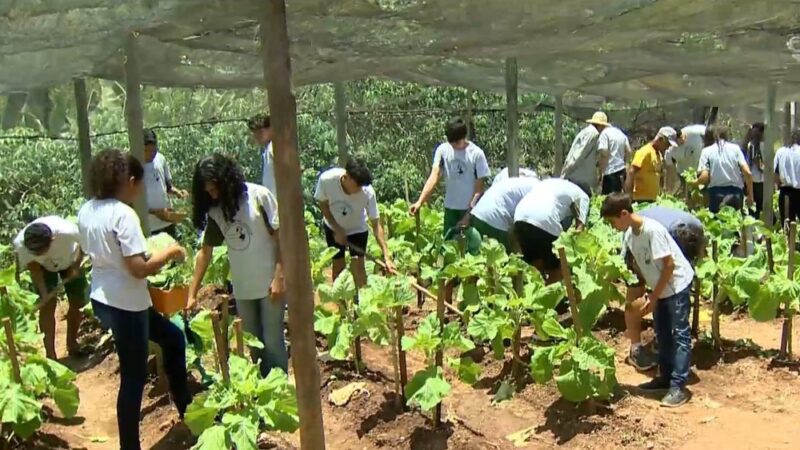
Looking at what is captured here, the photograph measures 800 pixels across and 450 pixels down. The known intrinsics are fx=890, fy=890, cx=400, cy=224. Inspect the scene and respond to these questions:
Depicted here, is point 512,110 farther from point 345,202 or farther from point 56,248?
point 56,248

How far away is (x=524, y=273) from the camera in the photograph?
619cm

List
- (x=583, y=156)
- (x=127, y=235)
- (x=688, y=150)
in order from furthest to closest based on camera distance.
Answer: (x=688, y=150), (x=583, y=156), (x=127, y=235)

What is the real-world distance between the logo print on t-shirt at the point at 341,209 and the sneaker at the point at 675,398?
8.58 ft

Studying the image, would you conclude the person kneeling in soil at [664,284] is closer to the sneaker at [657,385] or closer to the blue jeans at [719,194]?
the sneaker at [657,385]

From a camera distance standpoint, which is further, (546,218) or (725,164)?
(725,164)

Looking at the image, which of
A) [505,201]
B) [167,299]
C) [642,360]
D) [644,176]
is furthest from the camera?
[644,176]

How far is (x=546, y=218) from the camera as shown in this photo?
636cm

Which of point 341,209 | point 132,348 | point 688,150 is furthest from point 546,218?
point 688,150

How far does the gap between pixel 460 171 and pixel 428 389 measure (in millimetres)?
3325

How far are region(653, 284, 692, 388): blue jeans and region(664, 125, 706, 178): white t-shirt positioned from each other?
7.83m

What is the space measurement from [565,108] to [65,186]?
7.83 metres

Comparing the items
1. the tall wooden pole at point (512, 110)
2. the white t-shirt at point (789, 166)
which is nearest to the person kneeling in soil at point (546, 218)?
the tall wooden pole at point (512, 110)

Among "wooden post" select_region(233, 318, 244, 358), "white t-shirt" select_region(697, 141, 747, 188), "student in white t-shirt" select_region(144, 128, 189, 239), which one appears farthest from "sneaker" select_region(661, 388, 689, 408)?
"white t-shirt" select_region(697, 141, 747, 188)

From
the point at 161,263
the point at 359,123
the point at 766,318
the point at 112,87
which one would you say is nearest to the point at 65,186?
the point at 359,123
